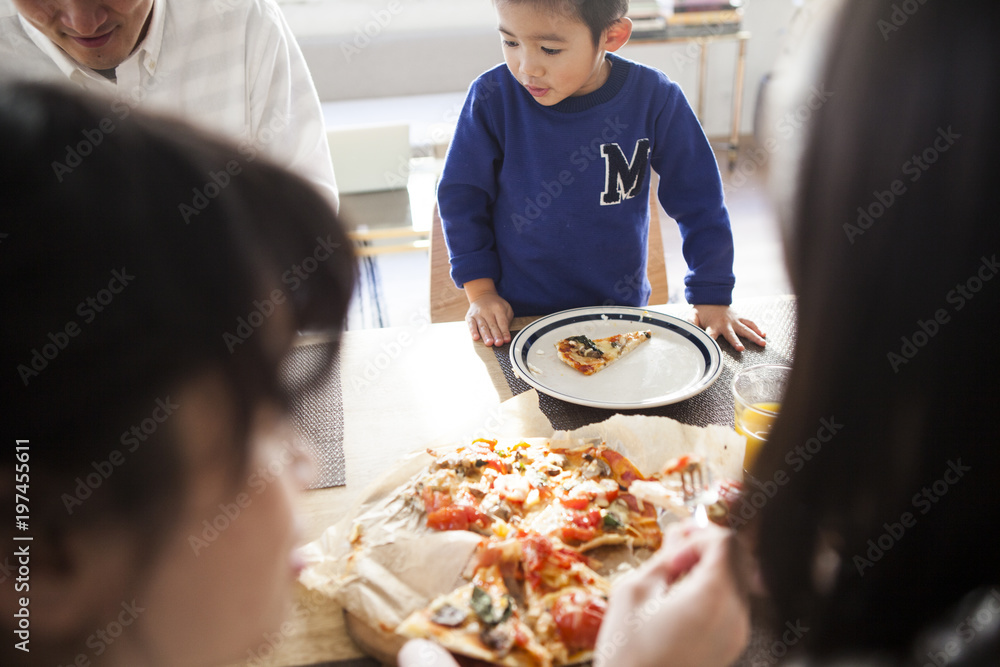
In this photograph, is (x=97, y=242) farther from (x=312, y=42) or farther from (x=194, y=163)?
(x=312, y=42)

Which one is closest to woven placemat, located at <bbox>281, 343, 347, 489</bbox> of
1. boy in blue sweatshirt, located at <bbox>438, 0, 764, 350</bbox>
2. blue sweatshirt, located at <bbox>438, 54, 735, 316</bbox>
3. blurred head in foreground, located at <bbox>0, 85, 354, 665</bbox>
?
blurred head in foreground, located at <bbox>0, 85, 354, 665</bbox>

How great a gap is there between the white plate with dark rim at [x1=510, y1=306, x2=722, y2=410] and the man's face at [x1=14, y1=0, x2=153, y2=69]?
0.99 metres

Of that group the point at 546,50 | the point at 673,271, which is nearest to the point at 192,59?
the point at 546,50

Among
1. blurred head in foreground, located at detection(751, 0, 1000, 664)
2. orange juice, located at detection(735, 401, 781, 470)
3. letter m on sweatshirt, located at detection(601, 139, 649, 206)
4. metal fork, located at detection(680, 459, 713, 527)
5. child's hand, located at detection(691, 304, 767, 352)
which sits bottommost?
child's hand, located at detection(691, 304, 767, 352)

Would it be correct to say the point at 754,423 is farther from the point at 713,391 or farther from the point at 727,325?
the point at 727,325

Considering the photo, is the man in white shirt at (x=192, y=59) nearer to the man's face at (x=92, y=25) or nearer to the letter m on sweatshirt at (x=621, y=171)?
the man's face at (x=92, y=25)

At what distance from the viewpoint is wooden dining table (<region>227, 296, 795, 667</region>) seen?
0.70m

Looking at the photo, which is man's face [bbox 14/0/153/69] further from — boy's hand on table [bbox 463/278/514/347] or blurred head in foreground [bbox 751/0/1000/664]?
blurred head in foreground [bbox 751/0/1000/664]

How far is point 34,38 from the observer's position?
1.39 m

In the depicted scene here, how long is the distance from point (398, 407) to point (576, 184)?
2.31 ft

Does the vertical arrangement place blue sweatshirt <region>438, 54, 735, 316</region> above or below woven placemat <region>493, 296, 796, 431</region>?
above

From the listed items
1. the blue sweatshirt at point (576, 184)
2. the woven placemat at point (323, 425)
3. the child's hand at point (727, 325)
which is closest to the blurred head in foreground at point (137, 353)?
the woven placemat at point (323, 425)

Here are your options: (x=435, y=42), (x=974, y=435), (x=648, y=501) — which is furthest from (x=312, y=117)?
(x=435, y=42)

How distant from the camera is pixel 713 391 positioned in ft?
3.59
